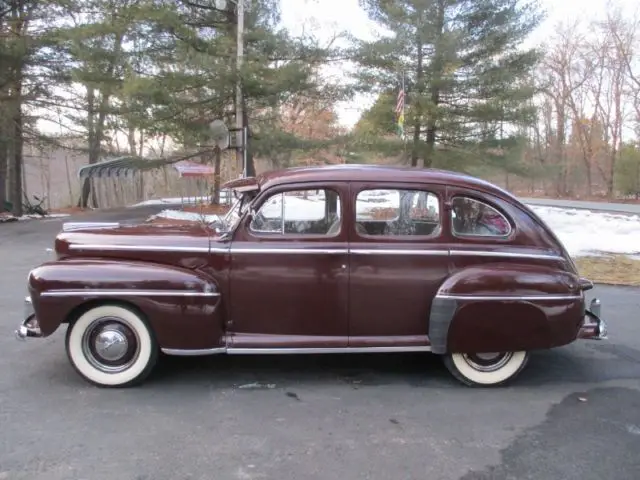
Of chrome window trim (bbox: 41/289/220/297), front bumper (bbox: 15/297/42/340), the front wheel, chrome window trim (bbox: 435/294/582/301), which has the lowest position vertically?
the front wheel

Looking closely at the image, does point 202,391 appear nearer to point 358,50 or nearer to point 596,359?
point 596,359

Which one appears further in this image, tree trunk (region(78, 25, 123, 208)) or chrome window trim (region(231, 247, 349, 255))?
tree trunk (region(78, 25, 123, 208))

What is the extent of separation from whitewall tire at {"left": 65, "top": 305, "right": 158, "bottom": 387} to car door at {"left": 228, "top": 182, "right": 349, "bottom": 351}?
2.23ft

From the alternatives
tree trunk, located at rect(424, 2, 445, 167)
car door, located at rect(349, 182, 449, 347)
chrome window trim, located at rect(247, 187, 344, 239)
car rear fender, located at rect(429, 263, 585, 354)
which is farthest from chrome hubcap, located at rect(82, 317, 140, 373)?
tree trunk, located at rect(424, 2, 445, 167)

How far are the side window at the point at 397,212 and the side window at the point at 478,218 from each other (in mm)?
182

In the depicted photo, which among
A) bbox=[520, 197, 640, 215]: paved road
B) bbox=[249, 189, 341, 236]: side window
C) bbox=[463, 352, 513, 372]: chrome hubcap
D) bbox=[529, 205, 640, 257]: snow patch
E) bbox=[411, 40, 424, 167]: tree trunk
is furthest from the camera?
bbox=[520, 197, 640, 215]: paved road

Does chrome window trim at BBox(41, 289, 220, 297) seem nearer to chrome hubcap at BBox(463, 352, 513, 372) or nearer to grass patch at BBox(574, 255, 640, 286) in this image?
chrome hubcap at BBox(463, 352, 513, 372)

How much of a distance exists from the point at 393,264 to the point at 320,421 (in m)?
1.31

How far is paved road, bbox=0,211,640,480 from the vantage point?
3.12m

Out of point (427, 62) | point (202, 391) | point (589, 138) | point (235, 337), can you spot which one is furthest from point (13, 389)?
point (589, 138)

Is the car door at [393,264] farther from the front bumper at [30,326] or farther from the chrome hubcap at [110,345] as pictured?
the front bumper at [30,326]

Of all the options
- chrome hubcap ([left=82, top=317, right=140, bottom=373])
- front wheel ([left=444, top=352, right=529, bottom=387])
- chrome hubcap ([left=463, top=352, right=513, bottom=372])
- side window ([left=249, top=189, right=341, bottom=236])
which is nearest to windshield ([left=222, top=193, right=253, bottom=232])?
side window ([left=249, top=189, right=341, bottom=236])

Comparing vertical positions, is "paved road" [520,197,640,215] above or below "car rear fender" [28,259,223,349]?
above

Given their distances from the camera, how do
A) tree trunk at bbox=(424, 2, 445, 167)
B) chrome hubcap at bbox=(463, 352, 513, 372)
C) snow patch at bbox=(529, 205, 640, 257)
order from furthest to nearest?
→ tree trunk at bbox=(424, 2, 445, 167), snow patch at bbox=(529, 205, 640, 257), chrome hubcap at bbox=(463, 352, 513, 372)
